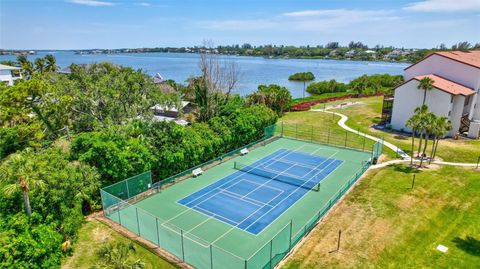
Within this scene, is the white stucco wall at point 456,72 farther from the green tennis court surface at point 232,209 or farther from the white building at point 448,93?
the green tennis court surface at point 232,209

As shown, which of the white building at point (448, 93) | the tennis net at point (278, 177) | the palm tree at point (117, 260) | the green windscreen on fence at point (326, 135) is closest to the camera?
the palm tree at point (117, 260)

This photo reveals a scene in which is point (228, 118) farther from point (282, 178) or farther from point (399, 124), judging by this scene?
point (399, 124)

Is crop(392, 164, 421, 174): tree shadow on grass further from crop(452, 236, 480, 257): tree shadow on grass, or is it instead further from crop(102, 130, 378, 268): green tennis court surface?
crop(452, 236, 480, 257): tree shadow on grass

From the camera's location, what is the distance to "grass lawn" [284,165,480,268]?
15.9 metres

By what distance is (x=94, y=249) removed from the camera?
1680 centimetres

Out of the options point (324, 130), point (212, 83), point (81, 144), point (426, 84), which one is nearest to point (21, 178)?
point (81, 144)

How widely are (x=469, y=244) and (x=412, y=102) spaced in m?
24.9

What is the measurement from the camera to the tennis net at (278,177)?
24955 millimetres

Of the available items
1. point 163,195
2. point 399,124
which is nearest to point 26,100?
point 163,195

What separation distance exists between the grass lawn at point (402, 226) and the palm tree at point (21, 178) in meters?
13.2

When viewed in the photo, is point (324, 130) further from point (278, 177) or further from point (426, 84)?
point (278, 177)

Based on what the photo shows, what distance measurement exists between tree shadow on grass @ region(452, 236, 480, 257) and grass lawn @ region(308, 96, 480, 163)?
1430 centimetres

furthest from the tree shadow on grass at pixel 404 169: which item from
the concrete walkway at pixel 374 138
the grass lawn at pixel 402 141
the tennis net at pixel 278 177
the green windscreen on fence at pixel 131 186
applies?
the green windscreen on fence at pixel 131 186

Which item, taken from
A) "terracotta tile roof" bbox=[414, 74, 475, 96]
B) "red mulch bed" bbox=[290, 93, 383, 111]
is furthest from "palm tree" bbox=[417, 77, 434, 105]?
"red mulch bed" bbox=[290, 93, 383, 111]
